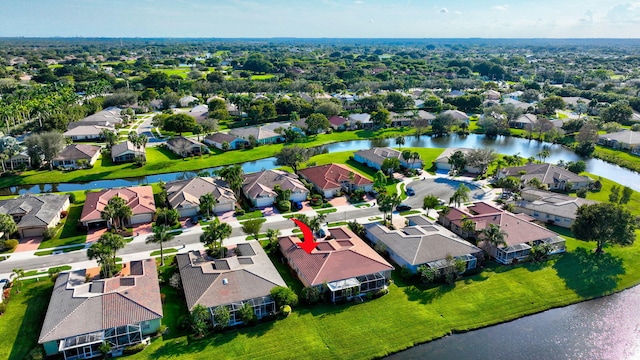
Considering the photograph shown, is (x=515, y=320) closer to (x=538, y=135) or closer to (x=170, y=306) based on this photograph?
(x=170, y=306)

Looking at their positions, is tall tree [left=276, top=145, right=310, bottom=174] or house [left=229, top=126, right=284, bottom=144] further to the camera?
house [left=229, top=126, right=284, bottom=144]

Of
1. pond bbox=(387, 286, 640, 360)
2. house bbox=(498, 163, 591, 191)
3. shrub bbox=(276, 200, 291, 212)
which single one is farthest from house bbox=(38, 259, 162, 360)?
house bbox=(498, 163, 591, 191)

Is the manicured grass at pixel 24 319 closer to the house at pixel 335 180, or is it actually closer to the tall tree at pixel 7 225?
the tall tree at pixel 7 225

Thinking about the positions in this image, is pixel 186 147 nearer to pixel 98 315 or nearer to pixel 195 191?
pixel 195 191

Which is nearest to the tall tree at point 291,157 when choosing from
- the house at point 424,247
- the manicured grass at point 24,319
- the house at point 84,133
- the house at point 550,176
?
the house at point 424,247

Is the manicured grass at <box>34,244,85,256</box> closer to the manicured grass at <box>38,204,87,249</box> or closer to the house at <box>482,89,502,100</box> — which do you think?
the manicured grass at <box>38,204,87,249</box>
